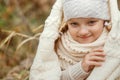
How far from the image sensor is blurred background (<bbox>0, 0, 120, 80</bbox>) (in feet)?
19.9

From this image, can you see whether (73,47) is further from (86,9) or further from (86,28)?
(86,9)

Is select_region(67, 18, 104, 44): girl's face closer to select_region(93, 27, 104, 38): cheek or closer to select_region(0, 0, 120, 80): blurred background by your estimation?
select_region(93, 27, 104, 38): cheek

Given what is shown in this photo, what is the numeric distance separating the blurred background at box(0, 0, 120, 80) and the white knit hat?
3.54 feet

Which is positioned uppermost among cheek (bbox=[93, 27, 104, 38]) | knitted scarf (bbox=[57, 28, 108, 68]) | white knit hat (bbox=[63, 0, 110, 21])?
white knit hat (bbox=[63, 0, 110, 21])

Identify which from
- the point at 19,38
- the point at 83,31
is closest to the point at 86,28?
the point at 83,31

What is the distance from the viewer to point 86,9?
480 cm

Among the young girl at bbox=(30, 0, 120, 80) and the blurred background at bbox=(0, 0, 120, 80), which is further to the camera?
the blurred background at bbox=(0, 0, 120, 80)

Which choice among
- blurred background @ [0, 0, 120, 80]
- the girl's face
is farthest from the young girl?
blurred background @ [0, 0, 120, 80]

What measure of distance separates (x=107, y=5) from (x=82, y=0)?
221 millimetres

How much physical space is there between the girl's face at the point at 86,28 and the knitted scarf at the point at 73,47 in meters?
0.04

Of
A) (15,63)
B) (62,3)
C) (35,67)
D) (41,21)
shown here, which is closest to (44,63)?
(35,67)

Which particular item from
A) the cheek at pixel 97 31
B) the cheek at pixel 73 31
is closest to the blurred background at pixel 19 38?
the cheek at pixel 73 31

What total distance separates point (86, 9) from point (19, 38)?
7.66 feet

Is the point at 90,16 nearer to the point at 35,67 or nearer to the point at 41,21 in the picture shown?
the point at 35,67
